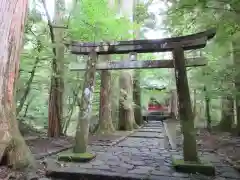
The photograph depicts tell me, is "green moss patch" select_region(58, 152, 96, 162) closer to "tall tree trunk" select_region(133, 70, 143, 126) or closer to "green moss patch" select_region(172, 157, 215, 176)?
"green moss patch" select_region(172, 157, 215, 176)

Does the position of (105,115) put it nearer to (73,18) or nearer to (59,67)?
(59,67)

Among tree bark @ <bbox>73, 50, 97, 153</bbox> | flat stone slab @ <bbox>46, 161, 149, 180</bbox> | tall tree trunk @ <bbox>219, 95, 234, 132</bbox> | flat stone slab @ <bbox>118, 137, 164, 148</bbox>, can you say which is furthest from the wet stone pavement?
tall tree trunk @ <bbox>219, 95, 234, 132</bbox>

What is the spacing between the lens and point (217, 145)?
27.5ft

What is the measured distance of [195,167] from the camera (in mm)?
5137

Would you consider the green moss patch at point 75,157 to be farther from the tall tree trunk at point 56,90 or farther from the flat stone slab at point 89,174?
the tall tree trunk at point 56,90

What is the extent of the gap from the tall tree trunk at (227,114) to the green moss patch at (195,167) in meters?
7.36

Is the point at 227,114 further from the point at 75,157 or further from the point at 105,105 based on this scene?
the point at 75,157

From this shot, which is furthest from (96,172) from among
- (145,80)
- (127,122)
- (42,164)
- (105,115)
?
(145,80)

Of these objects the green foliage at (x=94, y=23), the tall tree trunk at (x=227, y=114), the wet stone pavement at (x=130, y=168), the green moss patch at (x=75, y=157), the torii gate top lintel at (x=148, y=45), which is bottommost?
the wet stone pavement at (x=130, y=168)

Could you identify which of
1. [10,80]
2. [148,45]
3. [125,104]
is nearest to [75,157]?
[10,80]

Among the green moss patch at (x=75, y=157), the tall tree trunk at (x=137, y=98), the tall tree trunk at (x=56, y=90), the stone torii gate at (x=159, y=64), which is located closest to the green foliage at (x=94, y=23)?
→ the tall tree trunk at (x=56, y=90)

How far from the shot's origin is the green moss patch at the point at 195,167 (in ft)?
16.5

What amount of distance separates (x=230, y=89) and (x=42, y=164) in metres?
7.45

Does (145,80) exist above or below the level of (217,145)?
above
